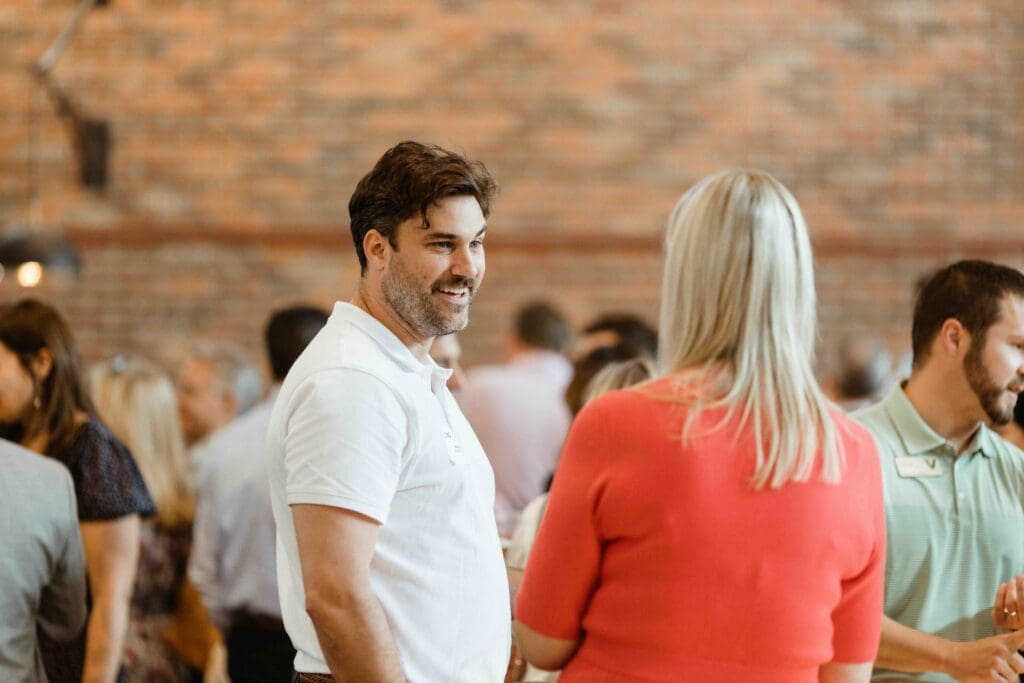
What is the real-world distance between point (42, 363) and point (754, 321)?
6.22 feet

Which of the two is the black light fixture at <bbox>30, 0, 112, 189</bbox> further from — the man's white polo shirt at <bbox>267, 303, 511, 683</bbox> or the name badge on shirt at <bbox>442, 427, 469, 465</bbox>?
the name badge on shirt at <bbox>442, 427, 469, 465</bbox>

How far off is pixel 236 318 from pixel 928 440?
14.5ft

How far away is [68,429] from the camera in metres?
2.85

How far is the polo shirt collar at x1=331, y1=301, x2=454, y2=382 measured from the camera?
1918 millimetres

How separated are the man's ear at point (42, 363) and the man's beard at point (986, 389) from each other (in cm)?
203

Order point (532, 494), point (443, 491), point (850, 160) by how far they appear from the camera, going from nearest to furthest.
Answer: point (443, 491) → point (532, 494) → point (850, 160)

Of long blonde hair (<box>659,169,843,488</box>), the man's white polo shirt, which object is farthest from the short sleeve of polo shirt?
long blonde hair (<box>659,169,843,488</box>)

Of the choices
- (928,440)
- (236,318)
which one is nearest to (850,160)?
(236,318)

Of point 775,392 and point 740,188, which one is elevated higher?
point 740,188

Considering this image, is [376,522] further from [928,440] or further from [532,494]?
[532,494]

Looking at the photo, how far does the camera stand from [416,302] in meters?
1.95

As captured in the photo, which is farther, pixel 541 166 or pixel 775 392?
pixel 541 166

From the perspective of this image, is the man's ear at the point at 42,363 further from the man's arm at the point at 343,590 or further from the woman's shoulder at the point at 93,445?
the man's arm at the point at 343,590

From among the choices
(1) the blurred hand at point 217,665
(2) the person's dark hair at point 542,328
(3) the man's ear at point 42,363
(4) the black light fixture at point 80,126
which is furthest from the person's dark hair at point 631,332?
(4) the black light fixture at point 80,126
